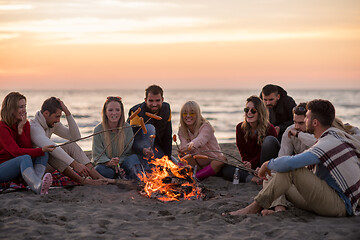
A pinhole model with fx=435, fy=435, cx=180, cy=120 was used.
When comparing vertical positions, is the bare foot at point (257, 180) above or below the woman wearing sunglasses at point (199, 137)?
below

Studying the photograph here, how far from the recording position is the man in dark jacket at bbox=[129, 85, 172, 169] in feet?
24.6

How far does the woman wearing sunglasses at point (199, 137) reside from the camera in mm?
7496

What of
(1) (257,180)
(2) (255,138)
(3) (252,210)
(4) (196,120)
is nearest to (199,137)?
(4) (196,120)

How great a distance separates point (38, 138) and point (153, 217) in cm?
247

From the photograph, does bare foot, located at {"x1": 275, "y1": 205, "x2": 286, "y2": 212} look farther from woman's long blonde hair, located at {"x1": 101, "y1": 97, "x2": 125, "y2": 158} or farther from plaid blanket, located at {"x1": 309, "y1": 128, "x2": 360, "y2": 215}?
woman's long blonde hair, located at {"x1": 101, "y1": 97, "x2": 125, "y2": 158}

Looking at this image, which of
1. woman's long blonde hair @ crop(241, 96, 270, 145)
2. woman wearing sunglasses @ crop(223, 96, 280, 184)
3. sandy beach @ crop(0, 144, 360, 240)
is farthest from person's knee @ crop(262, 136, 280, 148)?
sandy beach @ crop(0, 144, 360, 240)

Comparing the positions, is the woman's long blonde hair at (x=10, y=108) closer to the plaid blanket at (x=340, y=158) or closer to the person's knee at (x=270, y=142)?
the person's knee at (x=270, y=142)

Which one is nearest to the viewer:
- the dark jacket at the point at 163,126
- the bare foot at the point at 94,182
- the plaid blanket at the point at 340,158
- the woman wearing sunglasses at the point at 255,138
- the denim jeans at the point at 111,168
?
the plaid blanket at the point at 340,158

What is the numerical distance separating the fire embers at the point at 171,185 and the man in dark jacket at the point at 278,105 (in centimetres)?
241

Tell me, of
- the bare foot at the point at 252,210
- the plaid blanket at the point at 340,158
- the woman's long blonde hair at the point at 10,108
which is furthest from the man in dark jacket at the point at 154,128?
the plaid blanket at the point at 340,158

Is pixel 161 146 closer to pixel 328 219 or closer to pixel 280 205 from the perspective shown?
pixel 280 205

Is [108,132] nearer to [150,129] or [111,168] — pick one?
[111,168]

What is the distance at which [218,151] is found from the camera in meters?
6.73

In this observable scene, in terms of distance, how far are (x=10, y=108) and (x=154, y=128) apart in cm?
244
